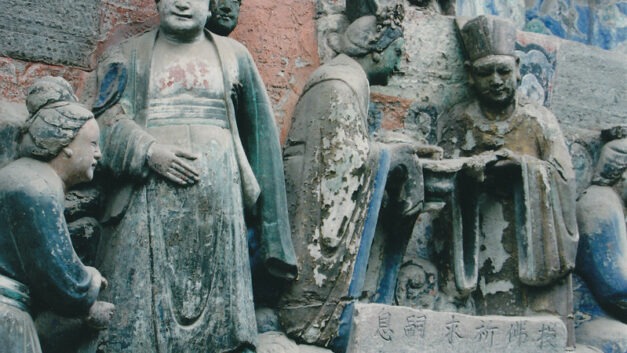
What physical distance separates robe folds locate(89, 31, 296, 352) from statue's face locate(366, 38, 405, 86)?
816 mm

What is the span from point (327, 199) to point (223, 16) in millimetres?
930

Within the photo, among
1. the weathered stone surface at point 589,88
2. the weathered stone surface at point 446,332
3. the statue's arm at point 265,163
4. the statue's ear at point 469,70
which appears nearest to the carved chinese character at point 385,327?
the weathered stone surface at point 446,332

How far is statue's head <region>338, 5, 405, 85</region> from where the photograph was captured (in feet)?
24.8

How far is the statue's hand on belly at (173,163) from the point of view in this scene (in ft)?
22.0

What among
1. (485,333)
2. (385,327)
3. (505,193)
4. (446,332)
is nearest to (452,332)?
(446,332)

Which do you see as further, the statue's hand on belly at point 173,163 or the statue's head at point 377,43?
the statue's head at point 377,43

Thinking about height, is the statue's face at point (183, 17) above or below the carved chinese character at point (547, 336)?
above

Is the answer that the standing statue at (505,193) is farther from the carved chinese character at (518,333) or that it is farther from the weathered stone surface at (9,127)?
the weathered stone surface at (9,127)

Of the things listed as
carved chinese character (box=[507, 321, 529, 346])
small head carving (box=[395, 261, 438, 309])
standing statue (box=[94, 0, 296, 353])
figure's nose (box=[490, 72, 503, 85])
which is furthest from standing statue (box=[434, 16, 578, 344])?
standing statue (box=[94, 0, 296, 353])

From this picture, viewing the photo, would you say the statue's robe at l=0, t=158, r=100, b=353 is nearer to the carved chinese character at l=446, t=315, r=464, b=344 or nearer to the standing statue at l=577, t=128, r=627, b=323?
the carved chinese character at l=446, t=315, r=464, b=344

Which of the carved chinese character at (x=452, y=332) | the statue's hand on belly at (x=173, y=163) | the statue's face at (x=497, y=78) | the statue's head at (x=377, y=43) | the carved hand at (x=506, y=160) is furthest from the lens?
the statue's face at (x=497, y=78)

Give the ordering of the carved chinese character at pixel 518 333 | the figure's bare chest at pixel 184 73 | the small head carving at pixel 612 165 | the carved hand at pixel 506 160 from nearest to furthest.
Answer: the figure's bare chest at pixel 184 73 → the carved chinese character at pixel 518 333 → the carved hand at pixel 506 160 → the small head carving at pixel 612 165

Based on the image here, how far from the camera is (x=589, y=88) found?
29.0 ft

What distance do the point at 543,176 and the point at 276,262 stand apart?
1.48 metres
